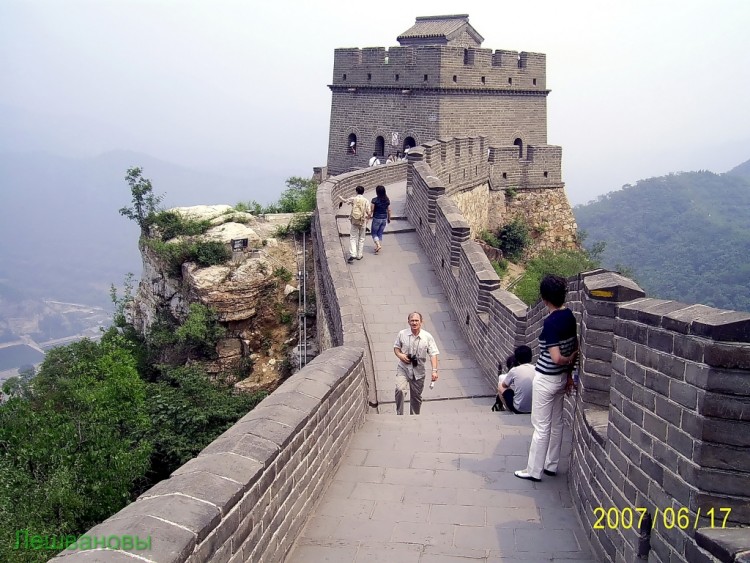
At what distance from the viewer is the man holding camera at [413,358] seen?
275 inches

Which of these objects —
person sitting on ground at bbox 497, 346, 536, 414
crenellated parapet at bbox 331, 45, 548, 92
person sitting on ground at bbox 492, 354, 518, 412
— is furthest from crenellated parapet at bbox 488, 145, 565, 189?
person sitting on ground at bbox 497, 346, 536, 414

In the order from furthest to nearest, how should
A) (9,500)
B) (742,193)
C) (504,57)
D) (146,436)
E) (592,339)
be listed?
(742,193), (504,57), (146,436), (9,500), (592,339)

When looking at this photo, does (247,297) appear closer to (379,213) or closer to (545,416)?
(379,213)

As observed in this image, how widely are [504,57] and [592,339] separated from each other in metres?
20.2

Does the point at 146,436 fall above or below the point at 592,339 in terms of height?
below

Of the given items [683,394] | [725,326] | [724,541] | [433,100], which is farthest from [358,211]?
[433,100]

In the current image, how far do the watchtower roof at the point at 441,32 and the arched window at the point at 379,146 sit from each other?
5.47 m

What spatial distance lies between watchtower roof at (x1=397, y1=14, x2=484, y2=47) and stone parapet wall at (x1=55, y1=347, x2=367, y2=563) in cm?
2347

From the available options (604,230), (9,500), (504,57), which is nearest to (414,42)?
(504,57)

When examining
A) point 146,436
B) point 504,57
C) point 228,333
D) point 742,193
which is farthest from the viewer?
point 742,193

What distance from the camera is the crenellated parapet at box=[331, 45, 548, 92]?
21672mm

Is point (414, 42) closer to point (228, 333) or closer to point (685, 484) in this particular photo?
point (228, 333)

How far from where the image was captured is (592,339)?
421cm

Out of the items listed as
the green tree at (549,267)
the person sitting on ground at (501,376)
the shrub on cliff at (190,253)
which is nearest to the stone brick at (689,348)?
the person sitting on ground at (501,376)
